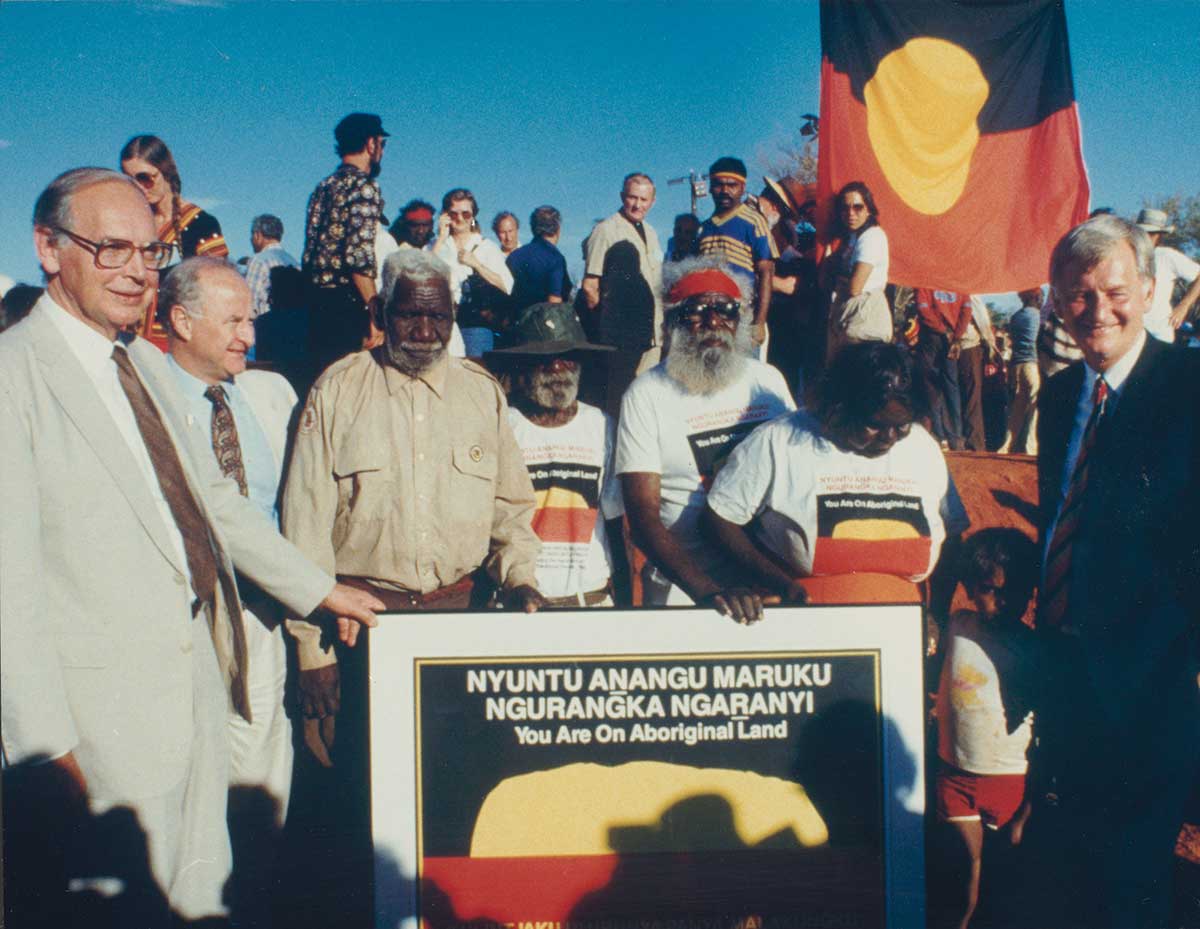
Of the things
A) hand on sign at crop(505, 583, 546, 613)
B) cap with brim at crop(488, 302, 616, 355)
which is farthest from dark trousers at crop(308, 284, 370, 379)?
hand on sign at crop(505, 583, 546, 613)

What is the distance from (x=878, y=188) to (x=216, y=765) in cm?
520

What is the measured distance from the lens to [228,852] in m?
2.87

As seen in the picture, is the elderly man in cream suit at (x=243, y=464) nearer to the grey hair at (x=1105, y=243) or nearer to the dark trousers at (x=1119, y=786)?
the dark trousers at (x=1119, y=786)

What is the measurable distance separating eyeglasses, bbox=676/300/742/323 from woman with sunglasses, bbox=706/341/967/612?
816mm

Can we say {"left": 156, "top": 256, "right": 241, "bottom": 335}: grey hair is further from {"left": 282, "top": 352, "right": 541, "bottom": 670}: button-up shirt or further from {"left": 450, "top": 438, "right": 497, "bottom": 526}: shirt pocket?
{"left": 450, "top": 438, "right": 497, "bottom": 526}: shirt pocket

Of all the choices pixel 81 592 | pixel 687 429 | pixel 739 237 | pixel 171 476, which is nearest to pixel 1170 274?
pixel 739 237

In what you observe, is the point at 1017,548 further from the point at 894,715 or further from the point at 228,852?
the point at 228,852

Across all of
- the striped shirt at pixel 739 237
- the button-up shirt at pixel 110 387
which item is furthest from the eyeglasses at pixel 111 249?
the striped shirt at pixel 739 237

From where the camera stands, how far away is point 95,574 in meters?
2.34

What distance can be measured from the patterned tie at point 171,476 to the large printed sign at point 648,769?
0.54 meters

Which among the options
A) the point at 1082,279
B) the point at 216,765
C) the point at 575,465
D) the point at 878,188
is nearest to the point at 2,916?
the point at 216,765

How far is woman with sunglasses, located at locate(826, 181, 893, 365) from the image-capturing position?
6.17m

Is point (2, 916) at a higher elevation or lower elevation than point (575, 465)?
lower

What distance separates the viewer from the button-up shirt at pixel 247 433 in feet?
11.2
